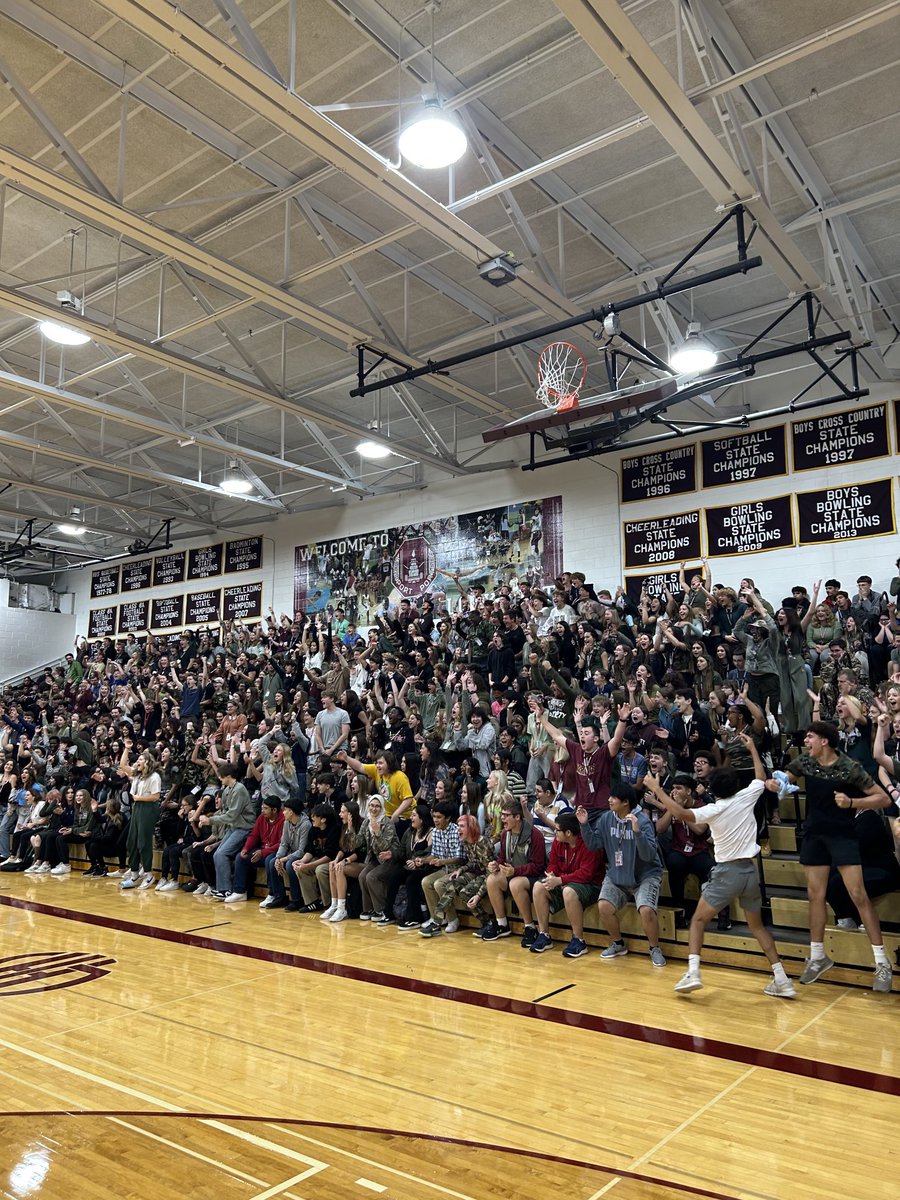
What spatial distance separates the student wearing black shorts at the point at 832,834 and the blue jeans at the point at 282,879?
5387 mm

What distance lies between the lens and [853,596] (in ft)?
42.8

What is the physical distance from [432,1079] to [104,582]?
23365mm

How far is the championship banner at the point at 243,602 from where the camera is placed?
21.4 m

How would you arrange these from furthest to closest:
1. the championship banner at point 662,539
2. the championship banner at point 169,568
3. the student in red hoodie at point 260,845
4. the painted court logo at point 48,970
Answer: the championship banner at point 169,568 < the championship banner at point 662,539 < the student in red hoodie at point 260,845 < the painted court logo at point 48,970

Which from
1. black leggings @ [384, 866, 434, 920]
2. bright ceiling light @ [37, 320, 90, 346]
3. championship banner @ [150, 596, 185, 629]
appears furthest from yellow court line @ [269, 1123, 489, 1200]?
championship banner @ [150, 596, 185, 629]

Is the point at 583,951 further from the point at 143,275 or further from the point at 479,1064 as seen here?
the point at 143,275

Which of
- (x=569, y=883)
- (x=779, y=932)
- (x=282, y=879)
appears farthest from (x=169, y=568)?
(x=779, y=932)

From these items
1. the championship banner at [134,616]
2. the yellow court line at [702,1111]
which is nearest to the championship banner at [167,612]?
the championship banner at [134,616]

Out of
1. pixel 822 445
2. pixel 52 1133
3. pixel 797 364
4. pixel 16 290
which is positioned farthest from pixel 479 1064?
pixel 797 364

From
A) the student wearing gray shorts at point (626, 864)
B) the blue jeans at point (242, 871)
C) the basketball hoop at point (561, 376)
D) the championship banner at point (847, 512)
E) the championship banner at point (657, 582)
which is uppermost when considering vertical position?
the basketball hoop at point (561, 376)

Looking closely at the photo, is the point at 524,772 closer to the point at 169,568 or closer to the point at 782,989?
the point at 782,989

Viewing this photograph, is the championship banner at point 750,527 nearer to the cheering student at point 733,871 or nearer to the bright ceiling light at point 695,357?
the bright ceiling light at point 695,357

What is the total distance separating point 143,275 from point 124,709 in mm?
8290

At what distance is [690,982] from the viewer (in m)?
6.02
